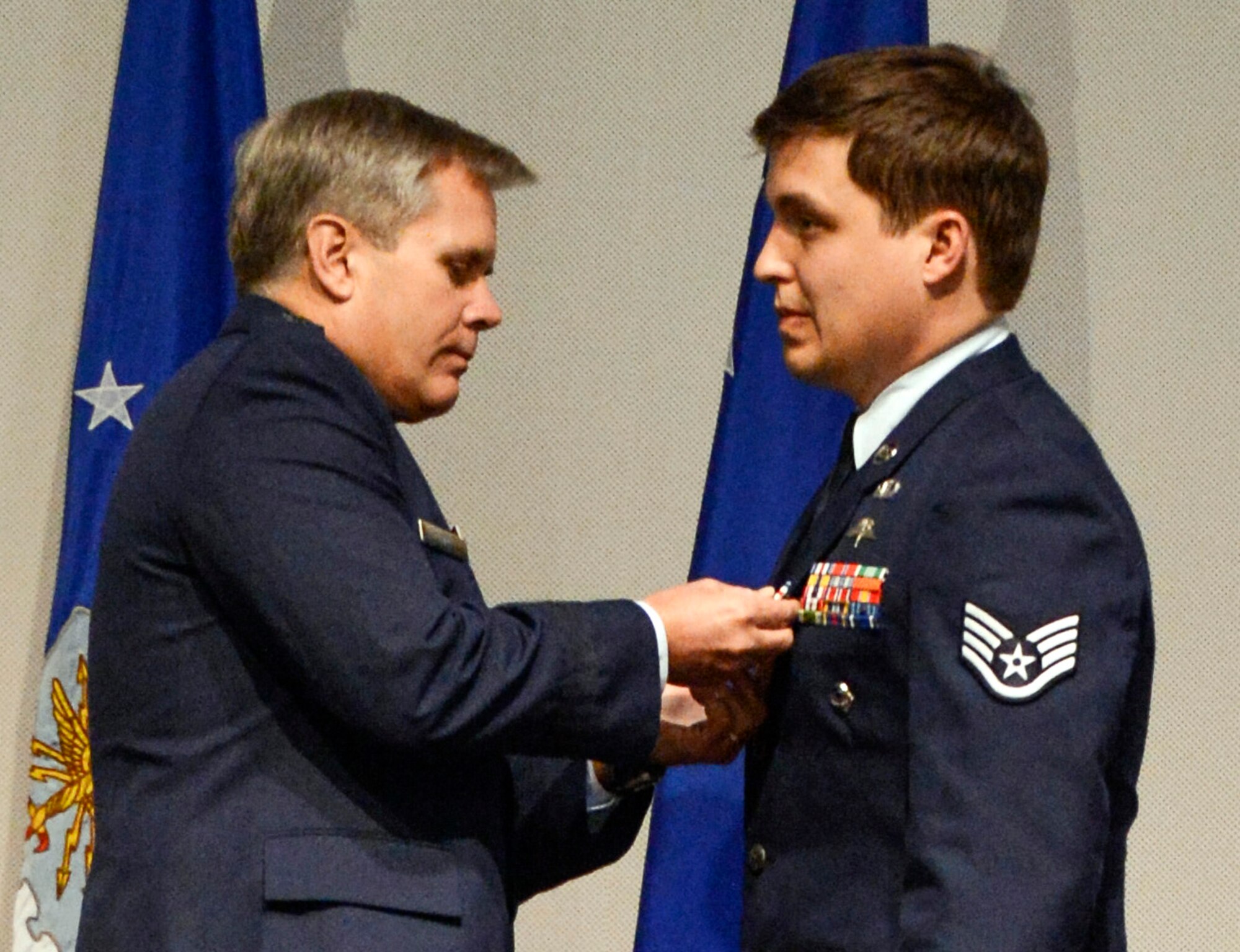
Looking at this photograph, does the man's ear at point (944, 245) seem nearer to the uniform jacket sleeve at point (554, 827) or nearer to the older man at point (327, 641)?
the older man at point (327, 641)

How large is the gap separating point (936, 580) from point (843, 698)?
17 cm

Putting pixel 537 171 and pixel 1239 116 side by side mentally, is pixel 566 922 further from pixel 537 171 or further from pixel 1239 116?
pixel 1239 116

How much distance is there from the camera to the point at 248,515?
1591mm

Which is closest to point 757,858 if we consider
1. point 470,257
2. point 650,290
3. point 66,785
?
point 470,257

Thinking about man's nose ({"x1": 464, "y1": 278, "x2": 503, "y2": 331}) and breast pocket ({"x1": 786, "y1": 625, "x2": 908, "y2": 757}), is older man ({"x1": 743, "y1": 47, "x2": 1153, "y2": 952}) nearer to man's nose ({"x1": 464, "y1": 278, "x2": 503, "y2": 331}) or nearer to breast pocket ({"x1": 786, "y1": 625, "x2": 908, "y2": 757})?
breast pocket ({"x1": 786, "y1": 625, "x2": 908, "y2": 757})

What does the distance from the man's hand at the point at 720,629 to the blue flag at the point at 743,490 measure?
682mm

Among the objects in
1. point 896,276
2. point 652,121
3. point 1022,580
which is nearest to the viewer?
point 1022,580

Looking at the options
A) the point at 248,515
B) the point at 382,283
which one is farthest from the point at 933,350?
the point at 248,515

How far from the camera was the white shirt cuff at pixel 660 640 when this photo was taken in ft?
5.64

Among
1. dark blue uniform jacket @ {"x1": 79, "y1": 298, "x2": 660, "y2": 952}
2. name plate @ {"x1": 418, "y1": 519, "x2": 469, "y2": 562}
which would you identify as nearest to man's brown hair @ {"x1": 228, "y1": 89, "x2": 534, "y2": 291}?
dark blue uniform jacket @ {"x1": 79, "y1": 298, "x2": 660, "y2": 952}

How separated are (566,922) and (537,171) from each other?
128cm

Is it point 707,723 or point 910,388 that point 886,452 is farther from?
point 707,723

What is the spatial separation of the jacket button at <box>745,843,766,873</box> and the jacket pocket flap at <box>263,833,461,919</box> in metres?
0.29

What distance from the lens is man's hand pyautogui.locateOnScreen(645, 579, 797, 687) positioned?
5.61 feet
